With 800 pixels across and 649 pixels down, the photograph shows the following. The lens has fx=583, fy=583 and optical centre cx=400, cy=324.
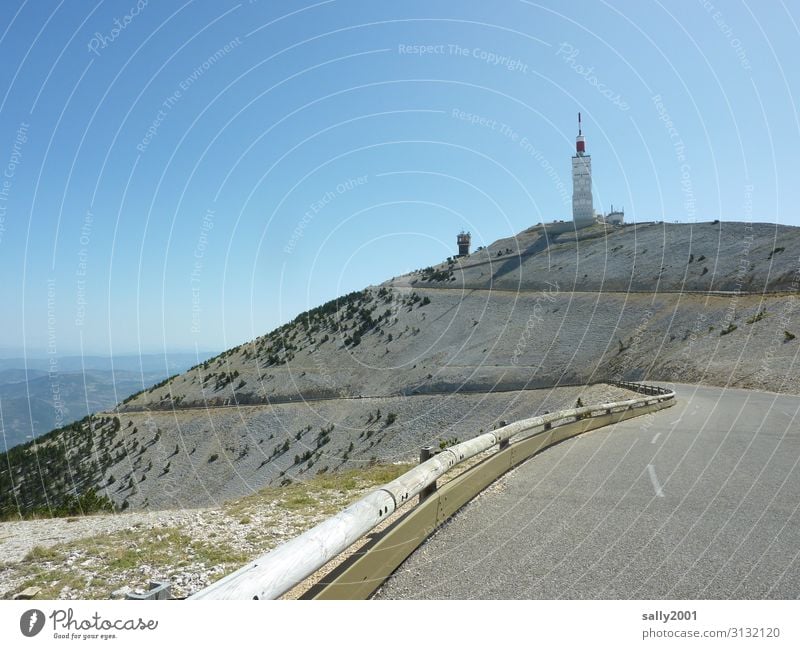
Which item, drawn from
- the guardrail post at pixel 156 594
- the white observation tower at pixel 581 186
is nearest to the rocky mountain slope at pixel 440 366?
the white observation tower at pixel 581 186

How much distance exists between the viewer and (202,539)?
9.35 meters

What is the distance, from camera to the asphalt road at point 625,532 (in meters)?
5.05

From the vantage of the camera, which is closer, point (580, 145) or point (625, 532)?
point (625, 532)

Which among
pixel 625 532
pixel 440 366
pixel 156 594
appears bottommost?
pixel 625 532

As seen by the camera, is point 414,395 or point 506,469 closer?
point 506,469

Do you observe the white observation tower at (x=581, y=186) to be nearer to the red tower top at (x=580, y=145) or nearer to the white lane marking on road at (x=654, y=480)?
the red tower top at (x=580, y=145)

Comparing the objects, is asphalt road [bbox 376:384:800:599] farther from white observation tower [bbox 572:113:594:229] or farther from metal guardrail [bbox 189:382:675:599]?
white observation tower [bbox 572:113:594:229]

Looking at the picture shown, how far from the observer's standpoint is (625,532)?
21.5 feet

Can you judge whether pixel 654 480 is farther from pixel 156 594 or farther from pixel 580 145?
pixel 580 145

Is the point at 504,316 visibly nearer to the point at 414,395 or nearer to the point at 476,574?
the point at 414,395

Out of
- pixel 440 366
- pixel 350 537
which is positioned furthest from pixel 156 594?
pixel 440 366

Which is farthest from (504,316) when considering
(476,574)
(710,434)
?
(476,574)

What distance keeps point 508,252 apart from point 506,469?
106m

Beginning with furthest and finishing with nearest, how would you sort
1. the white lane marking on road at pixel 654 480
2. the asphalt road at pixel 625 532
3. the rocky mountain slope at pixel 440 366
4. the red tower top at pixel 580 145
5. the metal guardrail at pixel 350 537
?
1. the red tower top at pixel 580 145
2. the rocky mountain slope at pixel 440 366
3. the white lane marking on road at pixel 654 480
4. the asphalt road at pixel 625 532
5. the metal guardrail at pixel 350 537
